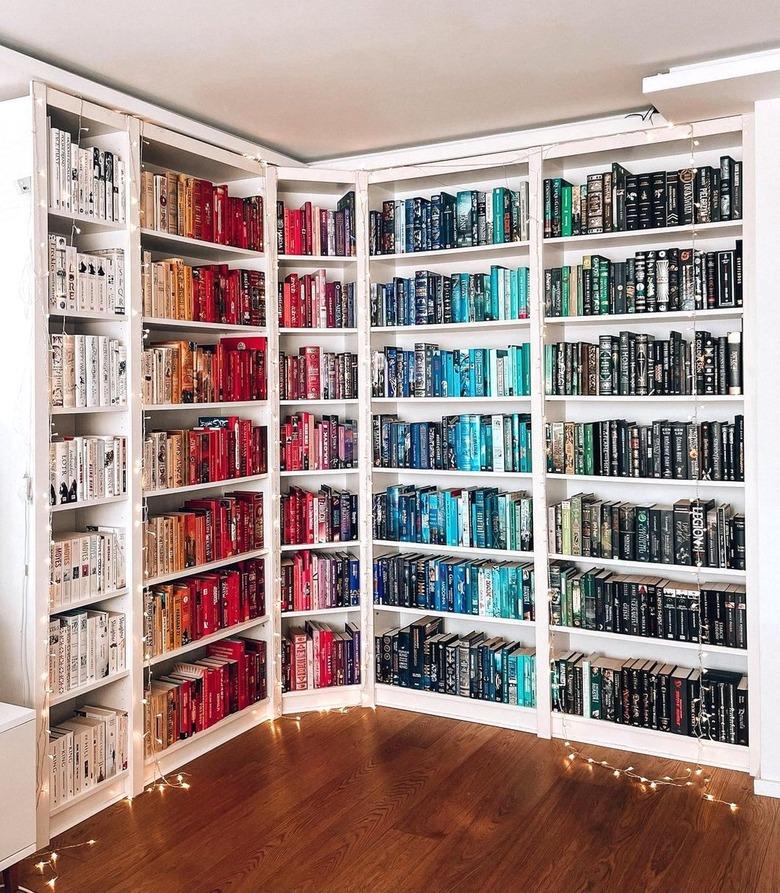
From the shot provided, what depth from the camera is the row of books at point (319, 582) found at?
3.99 m

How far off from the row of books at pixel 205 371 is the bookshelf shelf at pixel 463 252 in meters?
0.72

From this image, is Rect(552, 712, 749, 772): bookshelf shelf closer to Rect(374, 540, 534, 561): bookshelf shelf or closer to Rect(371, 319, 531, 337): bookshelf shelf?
Rect(374, 540, 534, 561): bookshelf shelf

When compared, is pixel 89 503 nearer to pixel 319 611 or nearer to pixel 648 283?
pixel 319 611

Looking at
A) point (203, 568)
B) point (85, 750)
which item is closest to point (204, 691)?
point (203, 568)

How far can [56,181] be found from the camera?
9.41ft

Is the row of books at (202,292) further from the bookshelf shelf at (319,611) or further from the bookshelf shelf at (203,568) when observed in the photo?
the bookshelf shelf at (319,611)

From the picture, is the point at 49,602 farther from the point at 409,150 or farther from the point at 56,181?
the point at 409,150

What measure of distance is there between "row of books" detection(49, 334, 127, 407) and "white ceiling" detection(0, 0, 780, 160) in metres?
0.96

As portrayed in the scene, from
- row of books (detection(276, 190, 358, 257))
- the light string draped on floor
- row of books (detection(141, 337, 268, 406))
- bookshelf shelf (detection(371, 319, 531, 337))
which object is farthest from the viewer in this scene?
row of books (detection(276, 190, 358, 257))

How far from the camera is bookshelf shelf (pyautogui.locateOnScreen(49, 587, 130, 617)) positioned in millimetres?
2904

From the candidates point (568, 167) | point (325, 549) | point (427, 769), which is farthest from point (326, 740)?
point (568, 167)

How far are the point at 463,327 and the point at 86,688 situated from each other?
84.0 inches

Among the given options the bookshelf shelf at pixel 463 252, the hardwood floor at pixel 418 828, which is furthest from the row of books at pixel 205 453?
the hardwood floor at pixel 418 828

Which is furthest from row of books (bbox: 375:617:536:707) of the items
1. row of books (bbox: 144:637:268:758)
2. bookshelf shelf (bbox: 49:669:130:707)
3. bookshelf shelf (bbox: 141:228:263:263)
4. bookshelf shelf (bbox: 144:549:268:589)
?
bookshelf shelf (bbox: 141:228:263:263)
